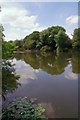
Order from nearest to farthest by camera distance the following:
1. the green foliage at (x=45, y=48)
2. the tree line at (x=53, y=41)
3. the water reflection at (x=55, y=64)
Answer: the water reflection at (x=55, y=64) < the tree line at (x=53, y=41) < the green foliage at (x=45, y=48)

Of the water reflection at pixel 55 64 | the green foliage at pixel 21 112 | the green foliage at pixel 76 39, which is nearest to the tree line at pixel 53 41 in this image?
the green foliage at pixel 76 39

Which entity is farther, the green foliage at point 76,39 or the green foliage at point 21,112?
the green foliage at point 76,39

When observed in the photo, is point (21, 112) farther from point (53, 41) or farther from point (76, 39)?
point (53, 41)

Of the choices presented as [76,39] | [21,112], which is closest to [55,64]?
[21,112]

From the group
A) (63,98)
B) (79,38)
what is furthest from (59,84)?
(79,38)

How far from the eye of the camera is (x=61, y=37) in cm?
3600

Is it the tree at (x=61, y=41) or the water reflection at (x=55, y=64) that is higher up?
the tree at (x=61, y=41)

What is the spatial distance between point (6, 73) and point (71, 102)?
3057mm

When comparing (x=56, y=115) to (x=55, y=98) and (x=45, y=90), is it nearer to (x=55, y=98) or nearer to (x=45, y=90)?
(x=55, y=98)

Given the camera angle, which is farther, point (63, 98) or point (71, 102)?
point (63, 98)

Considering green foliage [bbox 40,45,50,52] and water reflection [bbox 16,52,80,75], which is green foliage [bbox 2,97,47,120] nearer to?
water reflection [bbox 16,52,80,75]

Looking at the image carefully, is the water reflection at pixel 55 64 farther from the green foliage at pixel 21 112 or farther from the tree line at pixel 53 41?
the tree line at pixel 53 41

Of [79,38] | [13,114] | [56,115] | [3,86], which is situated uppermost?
[79,38]

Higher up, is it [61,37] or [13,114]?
[61,37]
